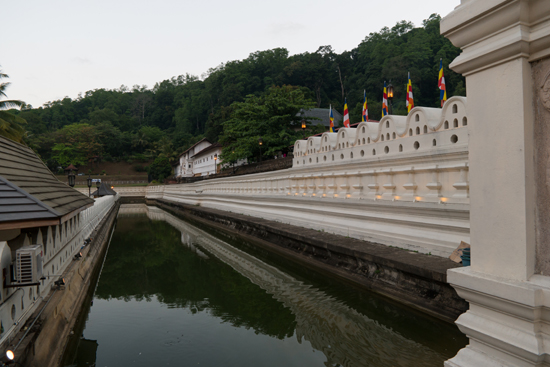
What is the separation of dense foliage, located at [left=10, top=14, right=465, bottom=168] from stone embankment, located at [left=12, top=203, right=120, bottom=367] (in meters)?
15.7

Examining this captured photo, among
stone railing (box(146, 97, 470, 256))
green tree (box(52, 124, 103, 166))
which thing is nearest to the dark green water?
stone railing (box(146, 97, 470, 256))

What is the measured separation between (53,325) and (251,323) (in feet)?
10.1

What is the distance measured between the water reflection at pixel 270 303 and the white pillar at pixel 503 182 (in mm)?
2953

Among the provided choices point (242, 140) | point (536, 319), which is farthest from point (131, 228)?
point (536, 319)

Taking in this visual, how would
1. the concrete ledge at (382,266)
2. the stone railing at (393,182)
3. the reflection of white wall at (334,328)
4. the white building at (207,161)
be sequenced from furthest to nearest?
the white building at (207,161), the stone railing at (393,182), the concrete ledge at (382,266), the reflection of white wall at (334,328)

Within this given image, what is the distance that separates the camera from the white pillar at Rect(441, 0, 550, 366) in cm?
173

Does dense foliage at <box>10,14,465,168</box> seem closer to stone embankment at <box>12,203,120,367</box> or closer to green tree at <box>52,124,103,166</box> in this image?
green tree at <box>52,124,103,166</box>

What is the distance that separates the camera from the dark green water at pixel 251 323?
4.83 m

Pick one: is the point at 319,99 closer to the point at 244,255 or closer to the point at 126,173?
the point at 126,173

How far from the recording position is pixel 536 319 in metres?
1.70

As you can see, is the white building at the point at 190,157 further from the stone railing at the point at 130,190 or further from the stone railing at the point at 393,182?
the stone railing at the point at 393,182

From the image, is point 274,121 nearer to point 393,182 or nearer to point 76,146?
point 393,182

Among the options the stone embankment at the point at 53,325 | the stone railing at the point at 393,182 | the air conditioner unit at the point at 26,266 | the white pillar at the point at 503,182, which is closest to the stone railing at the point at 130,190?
the stone railing at the point at 393,182

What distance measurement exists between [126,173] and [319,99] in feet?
159
